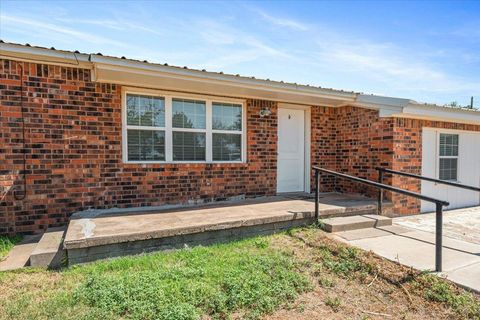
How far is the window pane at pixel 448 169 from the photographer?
7.70 metres

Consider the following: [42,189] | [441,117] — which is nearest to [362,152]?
[441,117]

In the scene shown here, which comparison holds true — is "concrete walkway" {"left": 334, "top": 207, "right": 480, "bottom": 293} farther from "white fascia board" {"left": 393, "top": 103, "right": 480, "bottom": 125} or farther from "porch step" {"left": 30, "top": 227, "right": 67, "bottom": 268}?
"porch step" {"left": 30, "top": 227, "right": 67, "bottom": 268}

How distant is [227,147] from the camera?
670cm

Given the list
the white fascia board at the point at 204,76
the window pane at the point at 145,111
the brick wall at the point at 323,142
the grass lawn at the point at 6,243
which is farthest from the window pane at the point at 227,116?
the grass lawn at the point at 6,243

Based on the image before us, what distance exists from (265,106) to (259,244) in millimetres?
3672

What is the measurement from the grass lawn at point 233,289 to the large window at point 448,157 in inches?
206

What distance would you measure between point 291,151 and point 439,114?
3.62 meters

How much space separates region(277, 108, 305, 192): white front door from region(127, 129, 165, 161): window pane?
9.78 feet

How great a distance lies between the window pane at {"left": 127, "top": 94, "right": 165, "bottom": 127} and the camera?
5.68 m

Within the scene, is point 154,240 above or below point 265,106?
below

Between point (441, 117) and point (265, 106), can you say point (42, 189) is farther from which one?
point (441, 117)

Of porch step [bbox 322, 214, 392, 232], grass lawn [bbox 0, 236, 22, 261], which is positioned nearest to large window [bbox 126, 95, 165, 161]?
grass lawn [bbox 0, 236, 22, 261]

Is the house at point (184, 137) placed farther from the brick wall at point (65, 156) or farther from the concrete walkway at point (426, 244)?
the concrete walkway at point (426, 244)

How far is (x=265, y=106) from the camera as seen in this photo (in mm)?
7039
